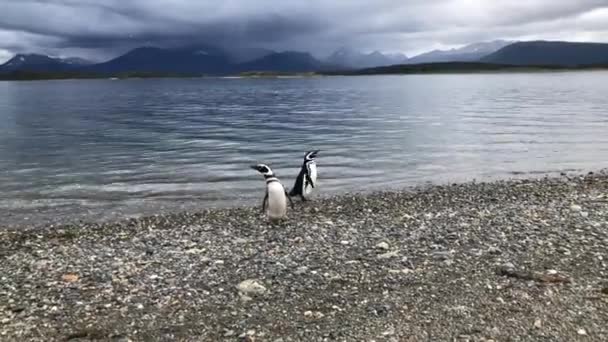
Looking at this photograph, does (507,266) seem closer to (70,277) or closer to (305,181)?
(70,277)

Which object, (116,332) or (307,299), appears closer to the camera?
(116,332)

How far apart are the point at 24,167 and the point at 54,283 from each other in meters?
18.4

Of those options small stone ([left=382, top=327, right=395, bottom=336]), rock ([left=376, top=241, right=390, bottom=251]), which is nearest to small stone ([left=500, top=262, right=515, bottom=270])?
rock ([left=376, top=241, right=390, bottom=251])

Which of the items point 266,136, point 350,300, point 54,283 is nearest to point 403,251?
point 350,300

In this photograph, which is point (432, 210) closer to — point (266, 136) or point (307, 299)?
point (307, 299)

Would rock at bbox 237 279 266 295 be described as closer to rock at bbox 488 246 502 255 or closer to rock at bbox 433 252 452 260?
rock at bbox 433 252 452 260

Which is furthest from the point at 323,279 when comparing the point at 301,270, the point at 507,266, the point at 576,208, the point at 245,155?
the point at 245,155

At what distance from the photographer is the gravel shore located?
724cm

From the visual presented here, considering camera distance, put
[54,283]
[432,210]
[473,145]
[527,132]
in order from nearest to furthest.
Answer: [54,283] < [432,210] < [473,145] < [527,132]

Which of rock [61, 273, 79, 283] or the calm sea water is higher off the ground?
rock [61, 273, 79, 283]

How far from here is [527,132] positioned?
116 ft

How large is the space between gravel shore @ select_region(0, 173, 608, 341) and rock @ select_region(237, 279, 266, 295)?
0.03 metres

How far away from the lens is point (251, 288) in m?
8.60

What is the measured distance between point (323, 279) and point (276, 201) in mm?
4882
